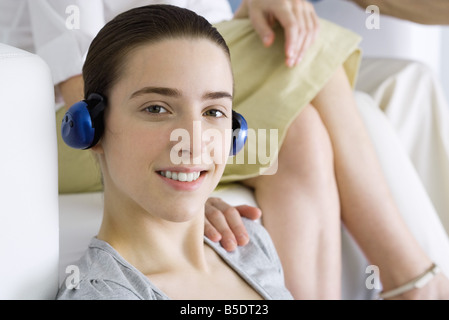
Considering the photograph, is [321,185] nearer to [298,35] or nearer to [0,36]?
[298,35]

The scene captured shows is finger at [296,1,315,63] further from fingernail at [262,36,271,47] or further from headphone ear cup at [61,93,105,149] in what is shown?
headphone ear cup at [61,93,105,149]

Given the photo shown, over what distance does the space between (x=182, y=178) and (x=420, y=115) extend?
682 mm

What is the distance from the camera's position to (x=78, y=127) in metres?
0.43

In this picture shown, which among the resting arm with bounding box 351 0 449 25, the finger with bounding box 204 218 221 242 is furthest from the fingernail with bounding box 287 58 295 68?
the finger with bounding box 204 218 221 242

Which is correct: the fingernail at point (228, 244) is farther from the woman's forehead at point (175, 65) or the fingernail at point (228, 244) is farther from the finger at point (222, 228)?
the woman's forehead at point (175, 65)

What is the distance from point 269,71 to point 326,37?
0.30ft

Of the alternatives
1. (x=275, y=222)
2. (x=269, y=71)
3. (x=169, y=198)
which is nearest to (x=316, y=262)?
(x=275, y=222)

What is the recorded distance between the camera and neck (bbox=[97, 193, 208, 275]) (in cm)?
48

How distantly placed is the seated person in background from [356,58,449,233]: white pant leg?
0.58 metres

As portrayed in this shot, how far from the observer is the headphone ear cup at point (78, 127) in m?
0.42

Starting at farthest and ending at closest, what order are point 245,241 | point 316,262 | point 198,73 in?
1. point 316,262
2. point 245,241
3. point 198,73

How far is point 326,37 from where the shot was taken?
2.45 ft

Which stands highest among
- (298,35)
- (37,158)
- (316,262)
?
(298,35)

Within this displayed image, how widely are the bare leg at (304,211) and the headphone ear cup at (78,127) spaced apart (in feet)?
0.99
